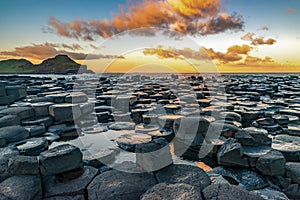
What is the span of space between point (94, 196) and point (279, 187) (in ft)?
7.28

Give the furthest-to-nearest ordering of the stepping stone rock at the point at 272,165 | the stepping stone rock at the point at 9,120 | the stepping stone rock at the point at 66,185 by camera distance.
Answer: the stepping stone rock at the point at 9,120 → the stepping stone rock at the point at 272,165 → the stepping stone rock at the point at 66,185

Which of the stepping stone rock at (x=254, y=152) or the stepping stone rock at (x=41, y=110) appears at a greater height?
the stepping stone rock at (x=41, y=110)

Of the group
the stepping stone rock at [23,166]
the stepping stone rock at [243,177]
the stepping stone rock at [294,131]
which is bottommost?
the stepping stone rock at [243,177]

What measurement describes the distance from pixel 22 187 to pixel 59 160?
1.42ft

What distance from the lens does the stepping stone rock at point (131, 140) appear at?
3.64 meters

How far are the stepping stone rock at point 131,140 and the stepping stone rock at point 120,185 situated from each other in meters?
1.13

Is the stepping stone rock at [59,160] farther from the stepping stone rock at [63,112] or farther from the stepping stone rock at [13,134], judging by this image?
the stepping stone rock at [63,112]

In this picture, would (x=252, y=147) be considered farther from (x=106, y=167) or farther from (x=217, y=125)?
(x=106, y=167)

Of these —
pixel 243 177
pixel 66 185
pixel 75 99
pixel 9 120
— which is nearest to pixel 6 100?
pixel 75 99

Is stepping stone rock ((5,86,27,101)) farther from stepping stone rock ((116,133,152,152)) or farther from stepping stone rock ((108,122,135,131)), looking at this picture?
stepping stone rock ((116,133,152,152))

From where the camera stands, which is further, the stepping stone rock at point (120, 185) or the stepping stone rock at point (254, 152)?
the stepping stone rock at point (254, 152)

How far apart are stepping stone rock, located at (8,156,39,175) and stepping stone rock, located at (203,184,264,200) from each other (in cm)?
188

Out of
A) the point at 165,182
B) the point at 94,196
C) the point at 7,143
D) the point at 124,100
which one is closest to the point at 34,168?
the point at 94,196

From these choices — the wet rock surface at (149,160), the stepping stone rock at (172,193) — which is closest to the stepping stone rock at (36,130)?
the wet rock surface at (149,160)
